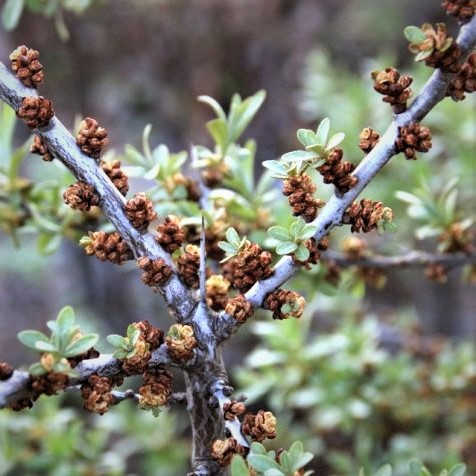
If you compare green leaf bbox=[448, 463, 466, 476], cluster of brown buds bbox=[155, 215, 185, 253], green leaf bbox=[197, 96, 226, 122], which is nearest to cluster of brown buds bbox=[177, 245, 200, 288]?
cluster of brown buds bbox=[155, 215, 185, 253]

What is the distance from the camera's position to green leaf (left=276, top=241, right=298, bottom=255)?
0.74 metres

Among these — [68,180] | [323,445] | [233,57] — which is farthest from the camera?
[233,57]

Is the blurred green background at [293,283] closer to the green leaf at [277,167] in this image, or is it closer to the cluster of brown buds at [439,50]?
the green leaf at [277,167]

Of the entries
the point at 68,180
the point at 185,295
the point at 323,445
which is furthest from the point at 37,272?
the point at 185,295

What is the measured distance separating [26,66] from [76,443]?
87 cm

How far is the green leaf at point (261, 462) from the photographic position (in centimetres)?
70

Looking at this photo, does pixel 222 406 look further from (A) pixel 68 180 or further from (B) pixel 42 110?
(A) pixel 68 180

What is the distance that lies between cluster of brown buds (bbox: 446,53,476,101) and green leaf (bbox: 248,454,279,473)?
0.39m

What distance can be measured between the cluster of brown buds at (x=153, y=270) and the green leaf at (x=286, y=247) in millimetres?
113

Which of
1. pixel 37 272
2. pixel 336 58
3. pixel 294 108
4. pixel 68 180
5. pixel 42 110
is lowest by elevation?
pixel 42 110

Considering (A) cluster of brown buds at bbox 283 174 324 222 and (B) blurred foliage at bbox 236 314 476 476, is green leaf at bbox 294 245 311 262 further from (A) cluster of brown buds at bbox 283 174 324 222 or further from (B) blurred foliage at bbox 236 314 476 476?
(B) blurred foliage at bbox 236 314 476 476

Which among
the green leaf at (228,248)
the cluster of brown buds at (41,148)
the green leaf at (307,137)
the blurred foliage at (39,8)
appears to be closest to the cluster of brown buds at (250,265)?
the green leaf at (228,248)

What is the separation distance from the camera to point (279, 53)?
310cm

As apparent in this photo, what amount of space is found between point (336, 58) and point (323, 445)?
85.8 inches
